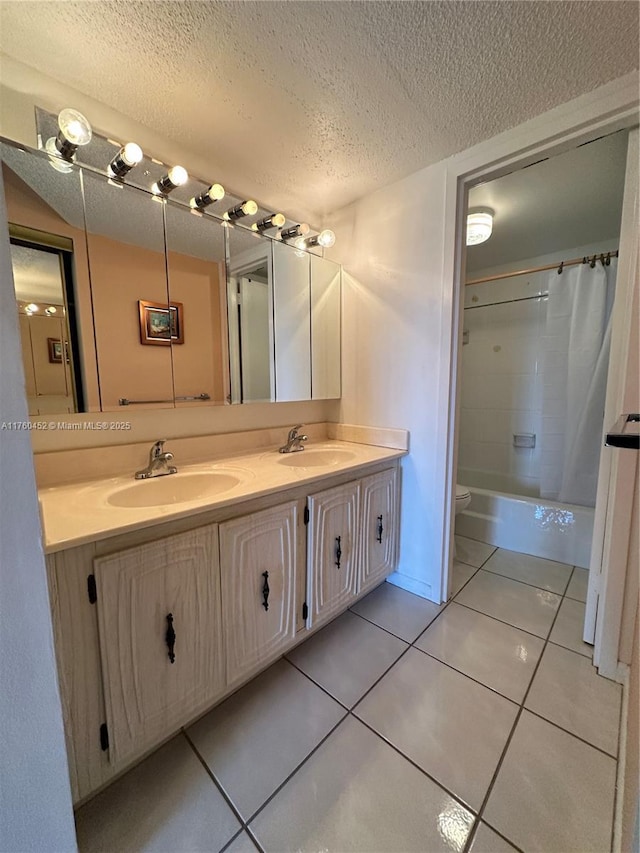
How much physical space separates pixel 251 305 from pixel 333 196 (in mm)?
782

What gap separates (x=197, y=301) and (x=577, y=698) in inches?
83.3

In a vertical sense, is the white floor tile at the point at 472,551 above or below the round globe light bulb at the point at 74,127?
below

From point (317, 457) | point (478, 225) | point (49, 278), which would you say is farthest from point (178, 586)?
point (478, 225)

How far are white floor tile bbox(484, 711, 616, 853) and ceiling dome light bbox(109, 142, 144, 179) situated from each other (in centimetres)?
222

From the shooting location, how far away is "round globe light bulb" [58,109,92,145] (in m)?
1.00

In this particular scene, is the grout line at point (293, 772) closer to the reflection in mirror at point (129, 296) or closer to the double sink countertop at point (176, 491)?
the double sink countertop at point (176, 491)

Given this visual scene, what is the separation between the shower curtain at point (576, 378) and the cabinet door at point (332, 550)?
1.75 meters

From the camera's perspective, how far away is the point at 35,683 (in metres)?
0.61

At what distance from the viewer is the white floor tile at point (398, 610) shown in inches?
60.1

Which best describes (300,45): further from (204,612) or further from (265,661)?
(265,661)

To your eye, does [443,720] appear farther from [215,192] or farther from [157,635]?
[215,192]

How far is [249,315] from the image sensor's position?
158 cm

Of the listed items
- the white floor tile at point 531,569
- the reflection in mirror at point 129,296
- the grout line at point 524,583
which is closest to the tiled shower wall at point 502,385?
the white floor tile at point 531,569

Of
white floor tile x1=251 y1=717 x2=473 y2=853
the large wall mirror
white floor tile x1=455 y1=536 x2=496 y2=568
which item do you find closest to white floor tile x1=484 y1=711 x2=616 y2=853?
white floor tile x1=251 y1=717 x2=473 y2=853
